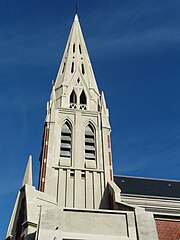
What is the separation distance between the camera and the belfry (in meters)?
14.2

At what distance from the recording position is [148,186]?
28.4 meters

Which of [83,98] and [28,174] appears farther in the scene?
[83,98]

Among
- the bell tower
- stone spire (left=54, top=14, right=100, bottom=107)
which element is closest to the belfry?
the bell tower

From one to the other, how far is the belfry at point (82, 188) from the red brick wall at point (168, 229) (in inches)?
1.9

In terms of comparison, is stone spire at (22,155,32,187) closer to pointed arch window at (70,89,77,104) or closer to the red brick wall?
the red brick wall

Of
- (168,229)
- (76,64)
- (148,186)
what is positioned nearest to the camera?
(168,229)

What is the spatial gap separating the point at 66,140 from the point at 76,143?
948 millimetres

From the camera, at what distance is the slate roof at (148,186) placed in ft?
85.8

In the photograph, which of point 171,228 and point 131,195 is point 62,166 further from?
point 171,228

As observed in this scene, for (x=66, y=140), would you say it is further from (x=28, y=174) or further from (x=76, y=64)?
(x=76, y=64)

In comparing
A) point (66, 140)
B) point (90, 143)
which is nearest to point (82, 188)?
point (90, 143)

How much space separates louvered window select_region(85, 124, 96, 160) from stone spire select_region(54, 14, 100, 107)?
3.87 meters

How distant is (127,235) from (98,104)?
18030mm

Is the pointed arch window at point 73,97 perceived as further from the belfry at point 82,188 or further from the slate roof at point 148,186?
the slate roof at point 148,186
